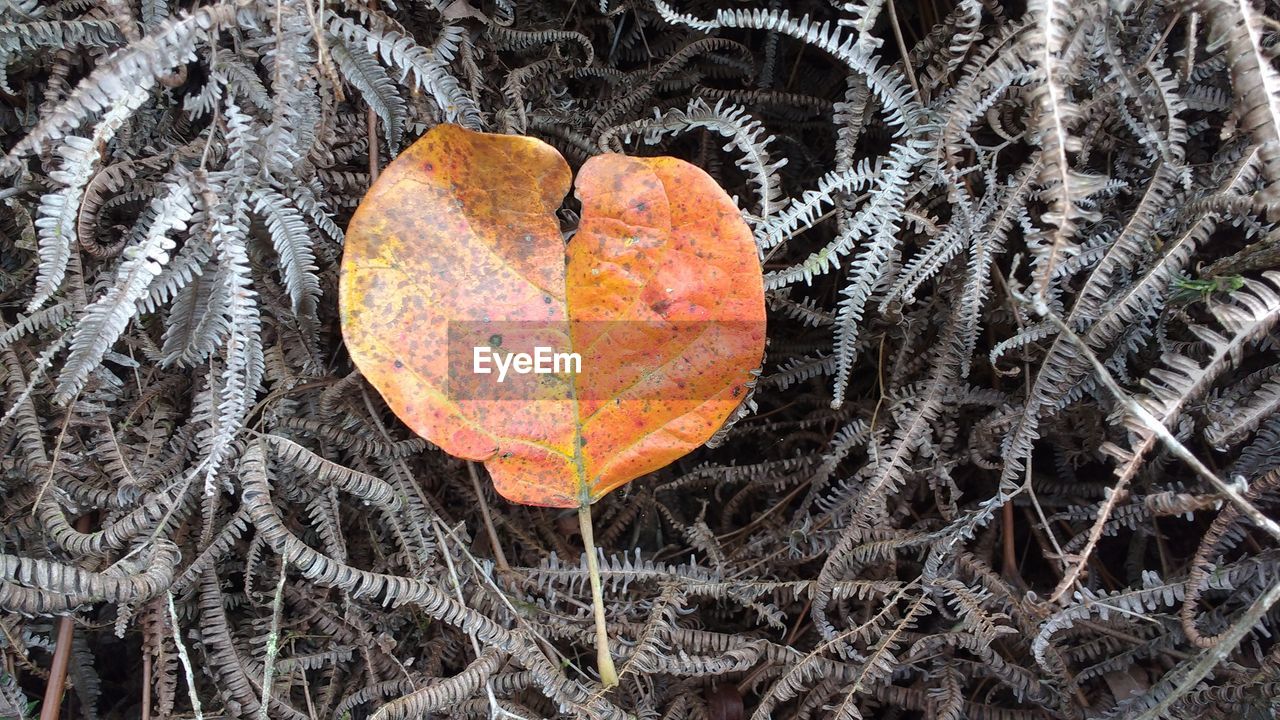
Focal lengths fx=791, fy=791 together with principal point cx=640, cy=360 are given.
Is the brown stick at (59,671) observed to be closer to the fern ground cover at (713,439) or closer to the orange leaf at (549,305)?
the fern ground cover at (713,439)

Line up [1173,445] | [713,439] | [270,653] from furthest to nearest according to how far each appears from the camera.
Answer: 1. [713,439]
2. [270,653]
3. [1173,445]

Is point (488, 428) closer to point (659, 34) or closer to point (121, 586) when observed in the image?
point (121, 586)

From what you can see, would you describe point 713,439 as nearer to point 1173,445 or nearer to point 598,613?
point 598,613

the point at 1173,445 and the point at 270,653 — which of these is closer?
the point at 1173,445

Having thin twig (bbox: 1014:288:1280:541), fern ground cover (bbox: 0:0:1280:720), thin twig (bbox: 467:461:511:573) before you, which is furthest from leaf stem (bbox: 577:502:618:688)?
thin twig (bbox: 1014:288:1280:541)

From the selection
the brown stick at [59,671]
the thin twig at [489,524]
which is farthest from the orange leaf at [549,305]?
the brown stick at [59,671]

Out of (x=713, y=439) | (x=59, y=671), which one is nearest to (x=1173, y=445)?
(x=713, y=439)

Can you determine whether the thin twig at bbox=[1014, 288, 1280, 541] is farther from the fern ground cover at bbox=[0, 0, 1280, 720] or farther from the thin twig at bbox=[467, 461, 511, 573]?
the thin twig at bbox=[467, 461, 511, 573]
